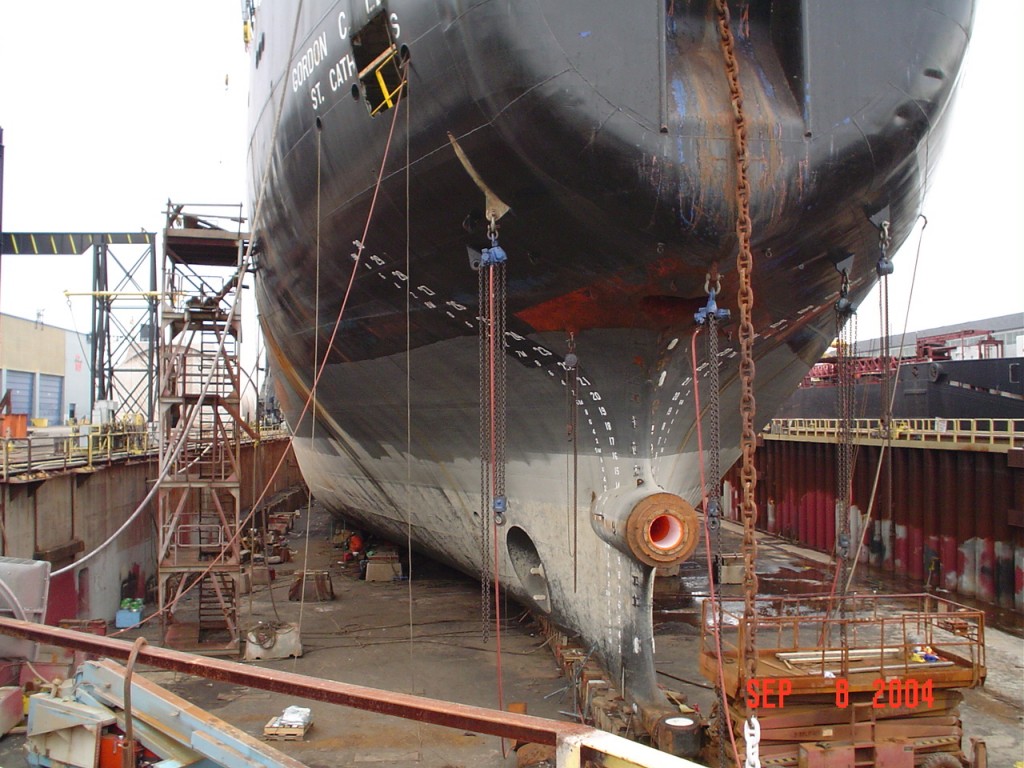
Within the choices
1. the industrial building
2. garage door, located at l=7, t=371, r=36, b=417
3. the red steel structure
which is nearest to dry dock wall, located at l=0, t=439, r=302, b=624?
the red steel structure

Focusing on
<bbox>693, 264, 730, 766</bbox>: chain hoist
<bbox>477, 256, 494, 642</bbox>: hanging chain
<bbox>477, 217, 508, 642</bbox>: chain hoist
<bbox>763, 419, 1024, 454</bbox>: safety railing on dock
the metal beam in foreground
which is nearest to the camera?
the metal beam in foreground

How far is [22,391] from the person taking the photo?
1869 inches

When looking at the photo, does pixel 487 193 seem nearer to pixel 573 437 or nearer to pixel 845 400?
pixel 573 437

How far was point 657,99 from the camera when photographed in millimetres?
5918

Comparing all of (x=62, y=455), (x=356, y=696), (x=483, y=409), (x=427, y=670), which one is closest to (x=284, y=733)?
(x=427, y=670)

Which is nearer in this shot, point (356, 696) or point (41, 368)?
point (356, 696)

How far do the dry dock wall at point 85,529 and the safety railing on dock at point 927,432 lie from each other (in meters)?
14.1

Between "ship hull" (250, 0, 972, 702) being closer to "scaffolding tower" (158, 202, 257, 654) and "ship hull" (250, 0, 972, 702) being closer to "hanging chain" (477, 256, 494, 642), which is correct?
"hanging chain" (477, 256, 494, 642)

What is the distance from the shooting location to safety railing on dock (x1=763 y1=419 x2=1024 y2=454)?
1620 cm

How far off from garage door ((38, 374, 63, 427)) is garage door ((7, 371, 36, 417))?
43.1 inches

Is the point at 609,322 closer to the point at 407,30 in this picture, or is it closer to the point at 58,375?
the point at 407,30

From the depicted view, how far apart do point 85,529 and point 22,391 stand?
1593 inches

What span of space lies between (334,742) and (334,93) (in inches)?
272

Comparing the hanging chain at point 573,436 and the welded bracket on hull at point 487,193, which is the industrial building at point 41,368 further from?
the welded bracket on hull at point 487,193
